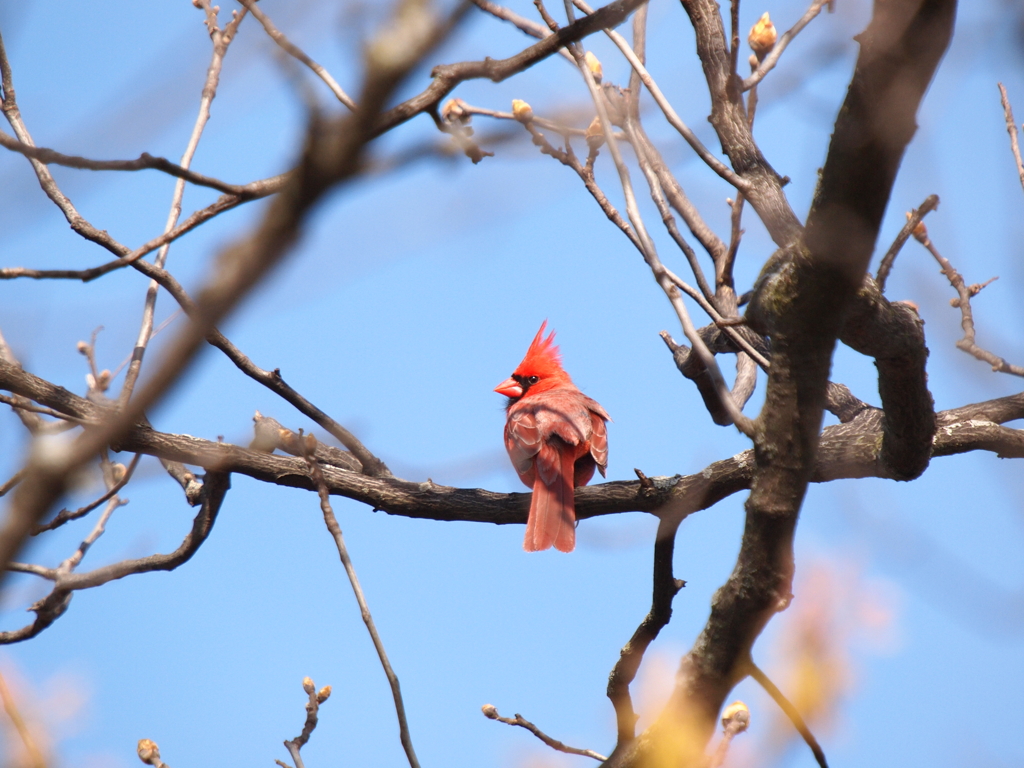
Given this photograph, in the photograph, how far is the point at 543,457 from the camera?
4605 millimetres

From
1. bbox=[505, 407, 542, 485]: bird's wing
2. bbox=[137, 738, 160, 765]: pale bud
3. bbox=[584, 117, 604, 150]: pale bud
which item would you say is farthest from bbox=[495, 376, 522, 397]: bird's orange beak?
bbox=[137, 738, 160, 765]: pale bud

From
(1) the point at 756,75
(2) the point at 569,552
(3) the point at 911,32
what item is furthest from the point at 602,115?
(2) the point at 569,552

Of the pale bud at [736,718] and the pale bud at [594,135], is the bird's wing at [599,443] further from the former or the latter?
the pale bud at [736,718]

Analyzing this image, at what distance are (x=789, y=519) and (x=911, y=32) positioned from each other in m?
1.06

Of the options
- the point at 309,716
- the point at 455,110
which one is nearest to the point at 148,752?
the point at 309,716

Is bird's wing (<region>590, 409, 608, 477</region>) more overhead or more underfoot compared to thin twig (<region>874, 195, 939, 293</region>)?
more overhead

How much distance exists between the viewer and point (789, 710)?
1.79 meters

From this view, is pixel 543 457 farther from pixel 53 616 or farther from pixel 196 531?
pixel 53 616

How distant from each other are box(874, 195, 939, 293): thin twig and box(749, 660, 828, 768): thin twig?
1.05 meters

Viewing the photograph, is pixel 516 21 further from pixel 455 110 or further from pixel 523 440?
pixel 523 440

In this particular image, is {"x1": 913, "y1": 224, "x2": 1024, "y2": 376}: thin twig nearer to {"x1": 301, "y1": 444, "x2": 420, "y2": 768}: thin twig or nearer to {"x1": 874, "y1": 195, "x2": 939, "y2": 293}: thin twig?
{"x1": 874, "y1": 195, "x2": 939, "y2": 293}: thin twig

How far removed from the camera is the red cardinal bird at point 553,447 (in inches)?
165

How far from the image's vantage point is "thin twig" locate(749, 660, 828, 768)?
1778mm

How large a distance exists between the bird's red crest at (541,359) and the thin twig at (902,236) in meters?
3.76
